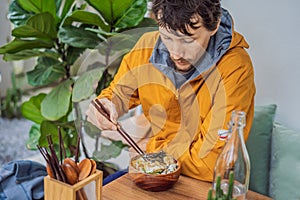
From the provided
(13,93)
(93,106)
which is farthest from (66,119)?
(13,93)

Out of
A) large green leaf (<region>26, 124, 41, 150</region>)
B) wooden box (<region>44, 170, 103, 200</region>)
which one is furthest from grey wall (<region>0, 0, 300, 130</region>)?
large green leaf (<region>26, 124, 41, 150</region>)

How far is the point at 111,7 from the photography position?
5.56ft

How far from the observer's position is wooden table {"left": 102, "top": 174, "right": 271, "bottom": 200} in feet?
3.46

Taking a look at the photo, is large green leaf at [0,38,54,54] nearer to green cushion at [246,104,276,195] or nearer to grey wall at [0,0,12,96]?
green cushion at [246,104,276,195]

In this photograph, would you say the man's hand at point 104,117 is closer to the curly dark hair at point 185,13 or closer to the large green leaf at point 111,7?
the curly dark hair at point 185,13

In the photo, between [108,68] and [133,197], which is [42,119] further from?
[133,197]

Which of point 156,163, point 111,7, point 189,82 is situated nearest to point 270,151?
point 189,82

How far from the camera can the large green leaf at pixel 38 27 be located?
1651mm

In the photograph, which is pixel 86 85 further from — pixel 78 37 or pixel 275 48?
pixel 275 48

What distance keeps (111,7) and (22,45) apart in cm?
45

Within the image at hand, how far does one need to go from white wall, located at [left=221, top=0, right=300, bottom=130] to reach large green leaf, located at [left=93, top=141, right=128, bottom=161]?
695 millimetres

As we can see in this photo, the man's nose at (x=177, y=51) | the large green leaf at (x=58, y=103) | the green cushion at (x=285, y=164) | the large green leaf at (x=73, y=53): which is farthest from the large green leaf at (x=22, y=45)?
the green cushion at (x=285, y=164)

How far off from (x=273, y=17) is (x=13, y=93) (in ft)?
7.78

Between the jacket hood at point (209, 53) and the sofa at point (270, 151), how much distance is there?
1.31ft
